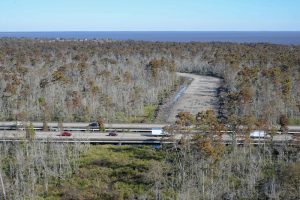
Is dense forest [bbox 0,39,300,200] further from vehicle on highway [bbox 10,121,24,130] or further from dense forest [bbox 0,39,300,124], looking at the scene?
vehicle on highway [bbox 10,121,24,130]

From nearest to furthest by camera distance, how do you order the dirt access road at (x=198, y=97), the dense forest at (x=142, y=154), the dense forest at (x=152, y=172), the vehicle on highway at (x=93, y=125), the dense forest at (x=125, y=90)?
the dense forest at (x=152, y=172)
the dense forest at (x=142, y=154)
the vehicle on highway at (x=93, y=125)
the dense forest at (x=125, y=90)
the dirt access road at (x=198, y=97)

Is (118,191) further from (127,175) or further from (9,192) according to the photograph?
(9,192)

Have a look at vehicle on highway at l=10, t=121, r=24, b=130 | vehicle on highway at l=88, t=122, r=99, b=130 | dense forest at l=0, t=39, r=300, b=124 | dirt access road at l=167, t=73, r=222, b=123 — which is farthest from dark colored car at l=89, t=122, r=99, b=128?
dirt access road at l=167, t=73, r=222, b=123

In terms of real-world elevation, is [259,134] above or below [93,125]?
above

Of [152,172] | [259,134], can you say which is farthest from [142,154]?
[259,134]

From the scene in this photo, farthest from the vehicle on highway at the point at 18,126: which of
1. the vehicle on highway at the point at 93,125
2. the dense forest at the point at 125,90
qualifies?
the vehicle on highway at the point at 93,125

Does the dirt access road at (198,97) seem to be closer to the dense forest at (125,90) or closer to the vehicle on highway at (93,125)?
the dense forest at (125,90)

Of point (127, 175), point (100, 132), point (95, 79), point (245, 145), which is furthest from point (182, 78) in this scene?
point (127, 175)

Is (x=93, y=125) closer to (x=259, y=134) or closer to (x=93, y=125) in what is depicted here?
(x=93, y=125)
